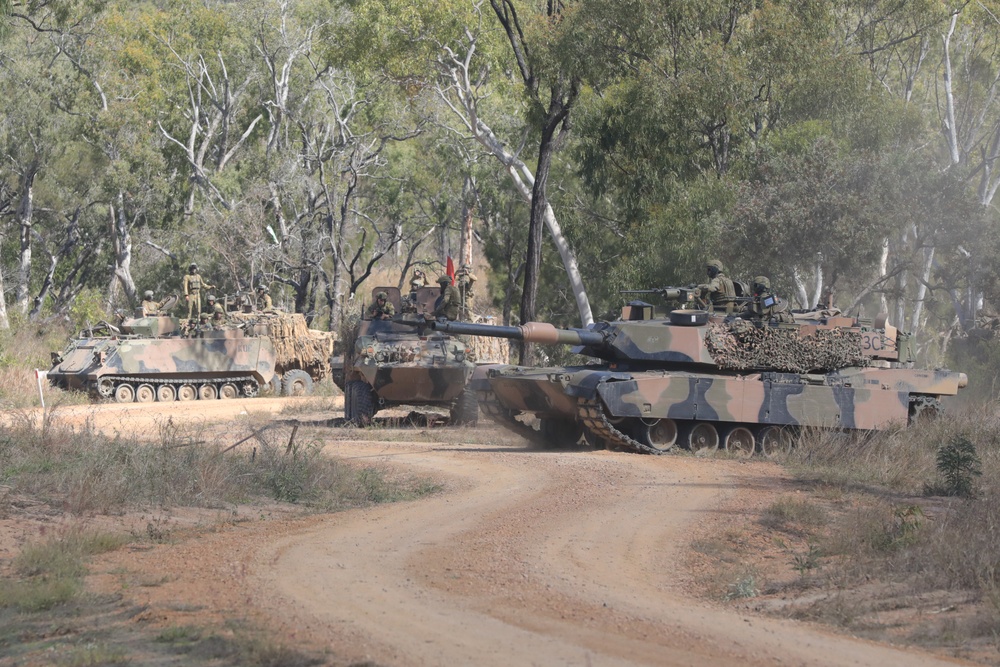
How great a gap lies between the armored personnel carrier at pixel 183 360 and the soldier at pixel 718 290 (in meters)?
14.5

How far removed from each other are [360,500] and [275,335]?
737 inches

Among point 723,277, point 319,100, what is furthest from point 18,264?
point 723,277

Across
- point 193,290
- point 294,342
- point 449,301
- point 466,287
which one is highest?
point 193,290

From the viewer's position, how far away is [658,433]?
18016 mm

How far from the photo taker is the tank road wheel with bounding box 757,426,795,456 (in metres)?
18.3

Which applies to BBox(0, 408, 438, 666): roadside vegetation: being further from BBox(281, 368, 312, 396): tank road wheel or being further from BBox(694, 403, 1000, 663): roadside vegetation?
BBox(281, 368, 312, 396): tank road wheel

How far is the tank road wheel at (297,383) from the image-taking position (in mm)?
31469

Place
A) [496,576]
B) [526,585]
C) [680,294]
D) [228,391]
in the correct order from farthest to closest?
[228,391]
[680,294]
[496,576]
[526,585]

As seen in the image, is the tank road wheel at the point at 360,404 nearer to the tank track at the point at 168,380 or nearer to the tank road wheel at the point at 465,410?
the tank road wheel at the point at 465,410

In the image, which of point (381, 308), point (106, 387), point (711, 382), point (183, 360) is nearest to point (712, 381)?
point (711, 382)

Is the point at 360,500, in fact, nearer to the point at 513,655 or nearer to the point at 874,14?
the point at 513,655

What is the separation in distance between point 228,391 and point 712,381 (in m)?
15.8

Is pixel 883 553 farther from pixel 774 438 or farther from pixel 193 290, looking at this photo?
pixel 193 290

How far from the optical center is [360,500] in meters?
13.0
